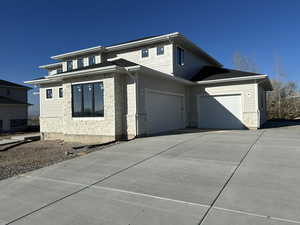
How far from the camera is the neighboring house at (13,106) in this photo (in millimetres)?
25875

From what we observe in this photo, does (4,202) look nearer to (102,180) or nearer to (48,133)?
(102,180)

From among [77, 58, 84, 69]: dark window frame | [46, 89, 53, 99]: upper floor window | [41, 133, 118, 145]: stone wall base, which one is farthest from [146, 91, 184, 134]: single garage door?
[77, 58, 84, 69]: dark window frame

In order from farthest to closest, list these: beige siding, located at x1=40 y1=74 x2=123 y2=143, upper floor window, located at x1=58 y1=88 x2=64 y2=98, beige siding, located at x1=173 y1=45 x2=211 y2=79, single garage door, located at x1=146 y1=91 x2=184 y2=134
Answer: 1. upper floor window, located at x1=58 y1=88 x2=64 y2=98
2. beige siding, located at x1=173 y1=45 x2=211 y2=79
3. single garage door, located at x1=146 y1=91 x2=184 y2=134
4. beige siding, located at x1=40 y1=74 x2=123 y2=143

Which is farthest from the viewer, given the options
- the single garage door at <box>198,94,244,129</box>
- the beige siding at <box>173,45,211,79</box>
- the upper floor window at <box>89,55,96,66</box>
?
the upper floor window at <box>89,55,96,66</box>

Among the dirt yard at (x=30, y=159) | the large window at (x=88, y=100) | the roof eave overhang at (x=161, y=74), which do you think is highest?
the roof eave overhang at (x=161, y=74)

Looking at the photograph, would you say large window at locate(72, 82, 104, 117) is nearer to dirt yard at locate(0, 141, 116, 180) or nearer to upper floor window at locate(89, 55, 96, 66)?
dirt yard at locate(0, 141, 116, 180)

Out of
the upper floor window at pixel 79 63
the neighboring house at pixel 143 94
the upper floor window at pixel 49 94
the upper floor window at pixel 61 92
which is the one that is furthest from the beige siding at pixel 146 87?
the upper floor window at pixel 79 63

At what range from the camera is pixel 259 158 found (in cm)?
597

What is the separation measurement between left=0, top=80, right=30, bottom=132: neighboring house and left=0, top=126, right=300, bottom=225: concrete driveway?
991 inches

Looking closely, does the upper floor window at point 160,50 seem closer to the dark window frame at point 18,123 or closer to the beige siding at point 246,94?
the beige siding at point 246,94

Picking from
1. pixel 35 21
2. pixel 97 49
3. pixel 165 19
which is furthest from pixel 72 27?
pixel 165 19

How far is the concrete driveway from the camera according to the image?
9.68 feet

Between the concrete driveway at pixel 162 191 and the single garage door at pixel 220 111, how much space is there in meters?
7.97

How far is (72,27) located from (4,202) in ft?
64.7
